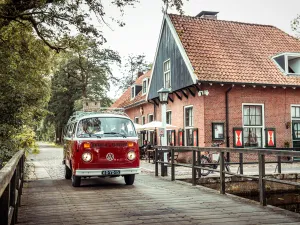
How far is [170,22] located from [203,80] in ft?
17.4

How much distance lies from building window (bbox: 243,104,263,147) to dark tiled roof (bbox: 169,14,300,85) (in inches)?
58.2

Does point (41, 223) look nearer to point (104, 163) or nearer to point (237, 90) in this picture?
point (104, 163)

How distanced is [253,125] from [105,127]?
10841mm

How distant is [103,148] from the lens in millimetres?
9289

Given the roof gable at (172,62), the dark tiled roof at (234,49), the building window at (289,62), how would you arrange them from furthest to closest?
1. the building window at (289,62)
2. the roof gable at (172,62)
3. the dark tiled roof at (234,49)

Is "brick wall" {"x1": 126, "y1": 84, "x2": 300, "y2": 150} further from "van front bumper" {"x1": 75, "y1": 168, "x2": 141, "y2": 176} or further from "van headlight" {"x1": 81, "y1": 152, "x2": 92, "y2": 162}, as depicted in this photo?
"van headlight" {"x1": 81, "y1": 152, "x2": 92, "y2": 162}

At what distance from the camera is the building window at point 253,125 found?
18391 millimetres

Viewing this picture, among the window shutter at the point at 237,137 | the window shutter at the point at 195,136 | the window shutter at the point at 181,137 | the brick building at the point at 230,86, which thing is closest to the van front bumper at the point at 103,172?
the brick building at the point at 230,86

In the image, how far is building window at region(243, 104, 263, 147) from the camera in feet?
60.3

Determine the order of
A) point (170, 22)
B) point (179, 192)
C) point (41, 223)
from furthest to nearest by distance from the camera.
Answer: point (170, 22) → point (179, 192) → point (41, 223)

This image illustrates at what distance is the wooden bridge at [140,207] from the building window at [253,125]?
9.98 metres

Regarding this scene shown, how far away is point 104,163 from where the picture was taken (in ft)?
30.3

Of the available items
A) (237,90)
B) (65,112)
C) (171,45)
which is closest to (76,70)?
(65,112)

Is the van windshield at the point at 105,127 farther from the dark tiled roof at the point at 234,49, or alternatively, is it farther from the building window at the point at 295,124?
the building window at the point at 295,124
